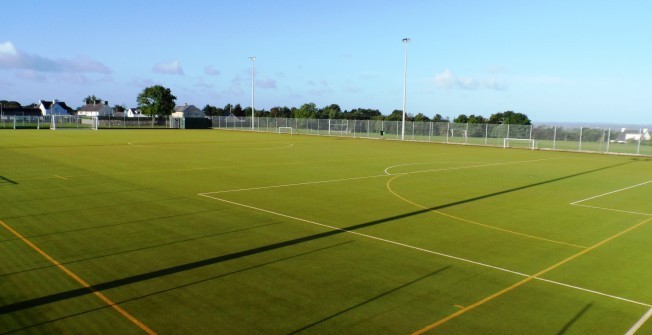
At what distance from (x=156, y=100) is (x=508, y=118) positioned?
72776 mm

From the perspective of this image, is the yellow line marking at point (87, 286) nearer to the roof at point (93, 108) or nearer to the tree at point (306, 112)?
the tree at point (306, 112)

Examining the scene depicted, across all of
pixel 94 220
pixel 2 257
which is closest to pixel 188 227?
pixel 94 220

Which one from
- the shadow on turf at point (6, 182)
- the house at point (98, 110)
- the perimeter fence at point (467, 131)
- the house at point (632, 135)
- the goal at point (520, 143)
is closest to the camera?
the shadow on turf at point (6, 182)

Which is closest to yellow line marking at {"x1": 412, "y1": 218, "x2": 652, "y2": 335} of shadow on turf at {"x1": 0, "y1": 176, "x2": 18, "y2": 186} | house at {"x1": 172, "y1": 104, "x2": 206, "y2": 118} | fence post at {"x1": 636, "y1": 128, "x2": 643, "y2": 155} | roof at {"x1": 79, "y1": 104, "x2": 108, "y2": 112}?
shadow on turf at {"x1": 0, "y1": 176, "x2": 18, "y2": 186}

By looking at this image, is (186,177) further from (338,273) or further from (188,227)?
(338,273)

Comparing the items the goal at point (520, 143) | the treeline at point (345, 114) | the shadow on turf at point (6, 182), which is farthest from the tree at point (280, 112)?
the shadow on turf at point (6, 182)

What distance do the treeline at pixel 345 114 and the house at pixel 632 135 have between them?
47.1 metres

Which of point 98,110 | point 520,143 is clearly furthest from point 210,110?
point 520,143

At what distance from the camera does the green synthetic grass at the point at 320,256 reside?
22.9 feet

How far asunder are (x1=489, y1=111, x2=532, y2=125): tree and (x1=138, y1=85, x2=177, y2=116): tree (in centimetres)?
6651

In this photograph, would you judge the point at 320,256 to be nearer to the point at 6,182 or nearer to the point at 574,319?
the point at 574,319

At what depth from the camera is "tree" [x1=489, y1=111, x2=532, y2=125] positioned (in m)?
98.9

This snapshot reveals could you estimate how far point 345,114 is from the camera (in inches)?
5325

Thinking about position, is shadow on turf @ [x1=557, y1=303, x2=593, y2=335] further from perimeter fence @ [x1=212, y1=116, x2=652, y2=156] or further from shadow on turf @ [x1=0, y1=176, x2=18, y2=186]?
perimeter fence @ [x1=212, y1=116, x2=652, y2=156]
